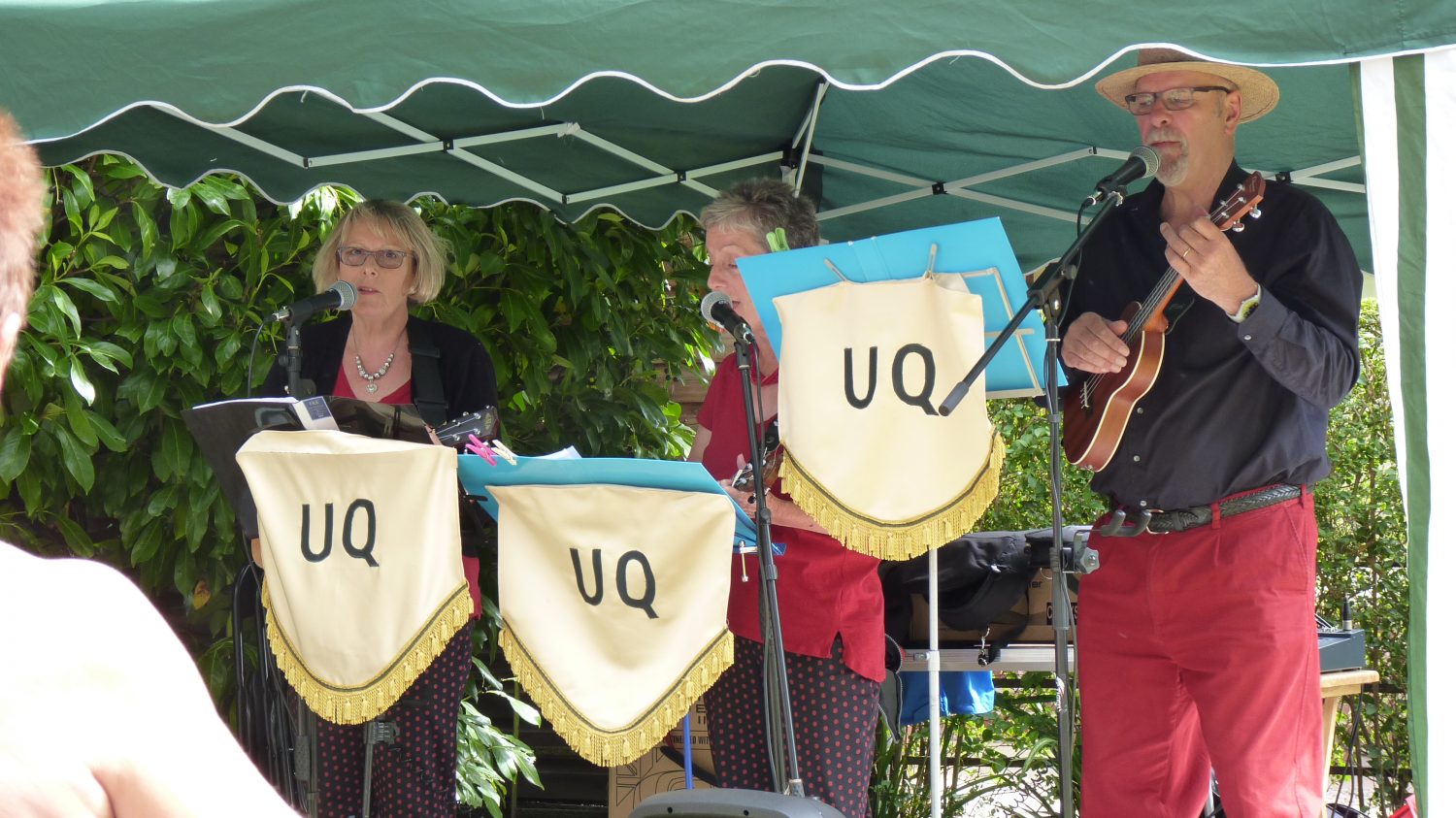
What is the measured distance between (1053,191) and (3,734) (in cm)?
412

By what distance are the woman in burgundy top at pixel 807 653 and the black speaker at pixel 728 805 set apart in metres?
0.43

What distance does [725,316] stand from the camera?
284 centimetres

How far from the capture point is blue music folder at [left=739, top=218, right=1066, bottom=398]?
2570 millimetres

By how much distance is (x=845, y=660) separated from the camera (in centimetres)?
294

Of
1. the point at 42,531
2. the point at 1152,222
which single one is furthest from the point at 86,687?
the point at 42,531

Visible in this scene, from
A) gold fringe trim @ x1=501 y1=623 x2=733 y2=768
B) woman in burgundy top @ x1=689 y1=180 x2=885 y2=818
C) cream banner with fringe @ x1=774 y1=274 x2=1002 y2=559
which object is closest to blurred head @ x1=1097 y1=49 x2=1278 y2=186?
cream banner with fringe @ x1=774 y1=274 x2=1002 y2=559

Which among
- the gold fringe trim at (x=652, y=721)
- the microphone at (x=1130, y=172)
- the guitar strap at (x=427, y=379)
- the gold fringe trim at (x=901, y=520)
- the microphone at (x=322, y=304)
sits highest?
the microphone at (x=1130, y=172)

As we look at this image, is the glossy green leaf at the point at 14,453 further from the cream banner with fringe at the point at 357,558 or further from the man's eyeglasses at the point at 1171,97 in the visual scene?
the man's eyeglasses at the point at 1171,97

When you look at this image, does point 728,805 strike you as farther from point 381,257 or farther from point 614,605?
point 381,257

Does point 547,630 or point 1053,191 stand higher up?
point 1053,191

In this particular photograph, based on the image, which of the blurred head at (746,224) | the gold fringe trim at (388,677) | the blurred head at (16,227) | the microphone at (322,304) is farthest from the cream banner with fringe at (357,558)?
the blurred head at (16,227)

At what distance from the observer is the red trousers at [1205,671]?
2.75 metres

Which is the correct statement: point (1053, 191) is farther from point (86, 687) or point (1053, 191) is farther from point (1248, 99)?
point (86, 687)

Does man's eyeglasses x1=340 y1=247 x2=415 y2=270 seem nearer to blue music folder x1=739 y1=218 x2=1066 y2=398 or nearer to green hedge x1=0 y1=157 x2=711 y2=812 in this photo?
green hedge x1=0 y1=157 x2=711 y2=812
